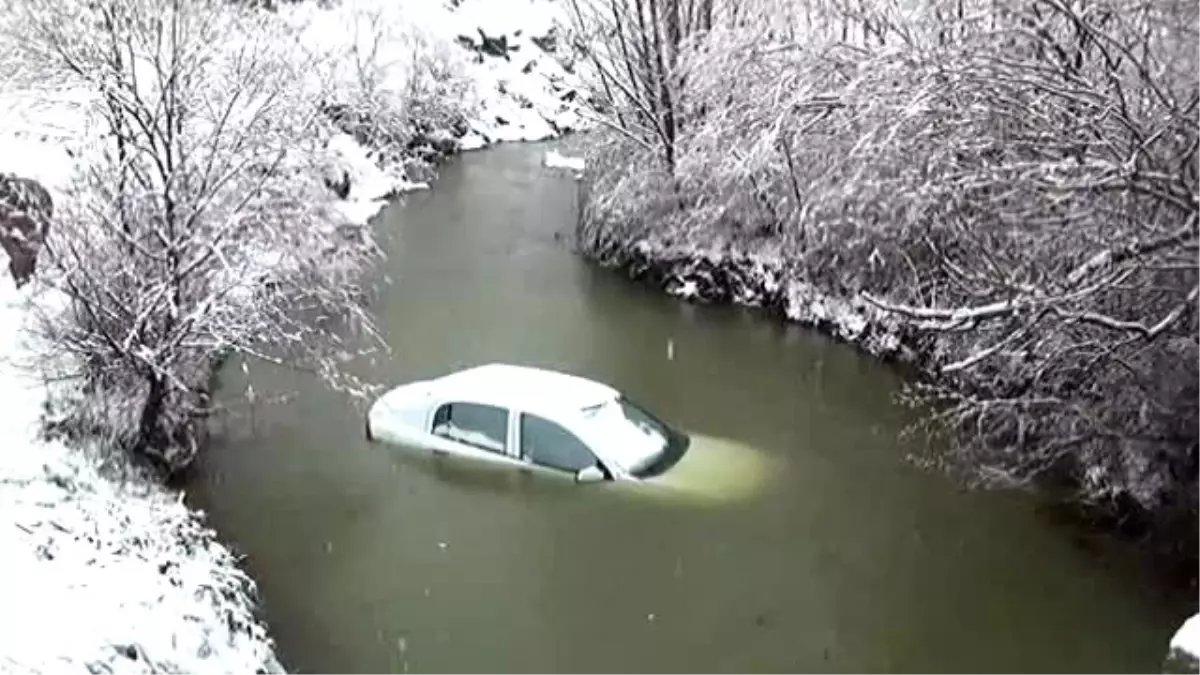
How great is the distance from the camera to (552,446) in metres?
14.1

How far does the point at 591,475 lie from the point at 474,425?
1627 mm

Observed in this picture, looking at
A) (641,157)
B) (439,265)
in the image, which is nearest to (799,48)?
(641,157)

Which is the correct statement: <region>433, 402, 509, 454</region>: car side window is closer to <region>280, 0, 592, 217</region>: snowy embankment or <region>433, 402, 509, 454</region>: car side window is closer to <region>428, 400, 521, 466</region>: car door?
<region>428, 400, 521, 466</region>: car door

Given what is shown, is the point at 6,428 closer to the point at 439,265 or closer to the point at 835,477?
the point at 835,477

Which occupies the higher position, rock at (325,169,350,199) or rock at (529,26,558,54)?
rock at (529,26,558,54)

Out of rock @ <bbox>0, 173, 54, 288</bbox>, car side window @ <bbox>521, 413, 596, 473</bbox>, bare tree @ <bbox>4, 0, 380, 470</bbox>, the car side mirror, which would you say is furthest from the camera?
rock @ <bbox>0, 173, 54, 288</bbox>

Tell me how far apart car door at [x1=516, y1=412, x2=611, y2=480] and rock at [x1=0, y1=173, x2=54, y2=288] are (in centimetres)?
624

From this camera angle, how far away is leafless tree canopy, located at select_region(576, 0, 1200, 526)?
12.0 m

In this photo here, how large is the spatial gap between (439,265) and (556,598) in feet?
48.8

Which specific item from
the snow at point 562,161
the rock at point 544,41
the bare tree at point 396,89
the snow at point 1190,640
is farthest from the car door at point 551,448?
the rock at point 544,41

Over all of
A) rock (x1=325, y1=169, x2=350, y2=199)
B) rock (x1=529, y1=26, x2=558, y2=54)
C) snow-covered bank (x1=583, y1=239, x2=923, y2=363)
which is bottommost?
snow-covered bank (x1=583, y1=239, x2=923, y2=363)

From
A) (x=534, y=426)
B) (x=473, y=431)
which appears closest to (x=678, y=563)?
(x=534, y=426)

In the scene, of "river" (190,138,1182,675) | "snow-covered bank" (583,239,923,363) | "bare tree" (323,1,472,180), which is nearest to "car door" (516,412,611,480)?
"river" (190,138,1182,675)

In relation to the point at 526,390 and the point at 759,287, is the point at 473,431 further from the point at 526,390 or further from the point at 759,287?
the point at 759,287
